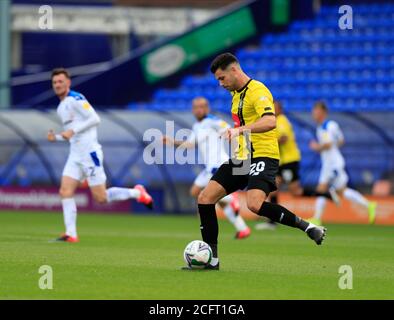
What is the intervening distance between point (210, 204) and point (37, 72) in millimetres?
28736

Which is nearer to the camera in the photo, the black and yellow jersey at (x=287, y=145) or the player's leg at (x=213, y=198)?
the player's leg at (x=213, y=198)

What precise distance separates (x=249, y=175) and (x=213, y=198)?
46cm

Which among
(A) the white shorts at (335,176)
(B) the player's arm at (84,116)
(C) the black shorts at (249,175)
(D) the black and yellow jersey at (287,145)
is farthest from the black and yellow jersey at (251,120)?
(A) the white shorts at (335,176)

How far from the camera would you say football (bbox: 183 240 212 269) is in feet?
36.2

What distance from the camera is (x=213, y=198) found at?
36.7 feet

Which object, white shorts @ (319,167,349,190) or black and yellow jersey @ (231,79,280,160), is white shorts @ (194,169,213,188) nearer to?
white shorts @ (319,167,349,190)

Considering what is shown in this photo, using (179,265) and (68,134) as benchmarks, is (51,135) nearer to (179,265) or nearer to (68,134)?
(68,134)

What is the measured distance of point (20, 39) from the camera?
41844mm

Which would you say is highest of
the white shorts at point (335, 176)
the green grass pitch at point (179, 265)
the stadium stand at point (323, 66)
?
the stadium stand at point (323, 66)

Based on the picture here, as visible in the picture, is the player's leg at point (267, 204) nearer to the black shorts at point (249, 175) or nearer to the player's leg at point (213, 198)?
the black shorts at point (249, 175)

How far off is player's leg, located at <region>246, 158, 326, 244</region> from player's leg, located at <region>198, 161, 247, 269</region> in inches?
8.6

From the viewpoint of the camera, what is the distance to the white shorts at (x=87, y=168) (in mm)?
15172

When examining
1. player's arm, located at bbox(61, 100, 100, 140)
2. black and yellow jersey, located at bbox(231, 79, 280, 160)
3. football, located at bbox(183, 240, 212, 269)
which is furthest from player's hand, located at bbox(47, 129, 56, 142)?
football, located at bbox(183, 240, 212, 269)
